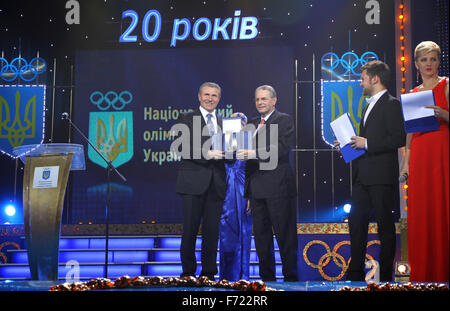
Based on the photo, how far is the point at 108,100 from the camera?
8.94 metres

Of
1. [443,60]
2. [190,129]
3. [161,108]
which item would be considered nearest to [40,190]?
[190,129]

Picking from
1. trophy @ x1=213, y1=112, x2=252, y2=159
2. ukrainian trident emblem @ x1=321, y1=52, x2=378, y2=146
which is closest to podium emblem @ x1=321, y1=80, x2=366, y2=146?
ukrainian trident emblem @ x1=321, y1=52, x2=378, y2=146

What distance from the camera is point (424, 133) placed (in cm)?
386

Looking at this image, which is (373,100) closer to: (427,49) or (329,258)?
(427,49)

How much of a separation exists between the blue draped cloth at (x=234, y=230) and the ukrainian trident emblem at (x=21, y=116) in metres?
4.76

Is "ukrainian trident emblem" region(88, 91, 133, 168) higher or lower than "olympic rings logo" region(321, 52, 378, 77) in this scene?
→ lower

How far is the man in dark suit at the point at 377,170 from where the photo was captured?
13.8 feet

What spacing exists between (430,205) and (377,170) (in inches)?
21.9

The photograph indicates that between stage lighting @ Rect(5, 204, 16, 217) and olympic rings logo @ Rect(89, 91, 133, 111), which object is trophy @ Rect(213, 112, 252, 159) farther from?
stage lighting @ Rect(5, 204, 16, 217)

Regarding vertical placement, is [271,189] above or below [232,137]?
below

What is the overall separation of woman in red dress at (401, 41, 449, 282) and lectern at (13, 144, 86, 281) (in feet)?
9.41

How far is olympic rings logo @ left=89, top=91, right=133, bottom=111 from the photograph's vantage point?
891cm

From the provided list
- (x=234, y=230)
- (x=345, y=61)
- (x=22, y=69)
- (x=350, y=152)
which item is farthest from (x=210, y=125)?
(x=22, y=69)

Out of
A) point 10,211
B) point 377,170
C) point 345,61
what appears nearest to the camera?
point 377,170
